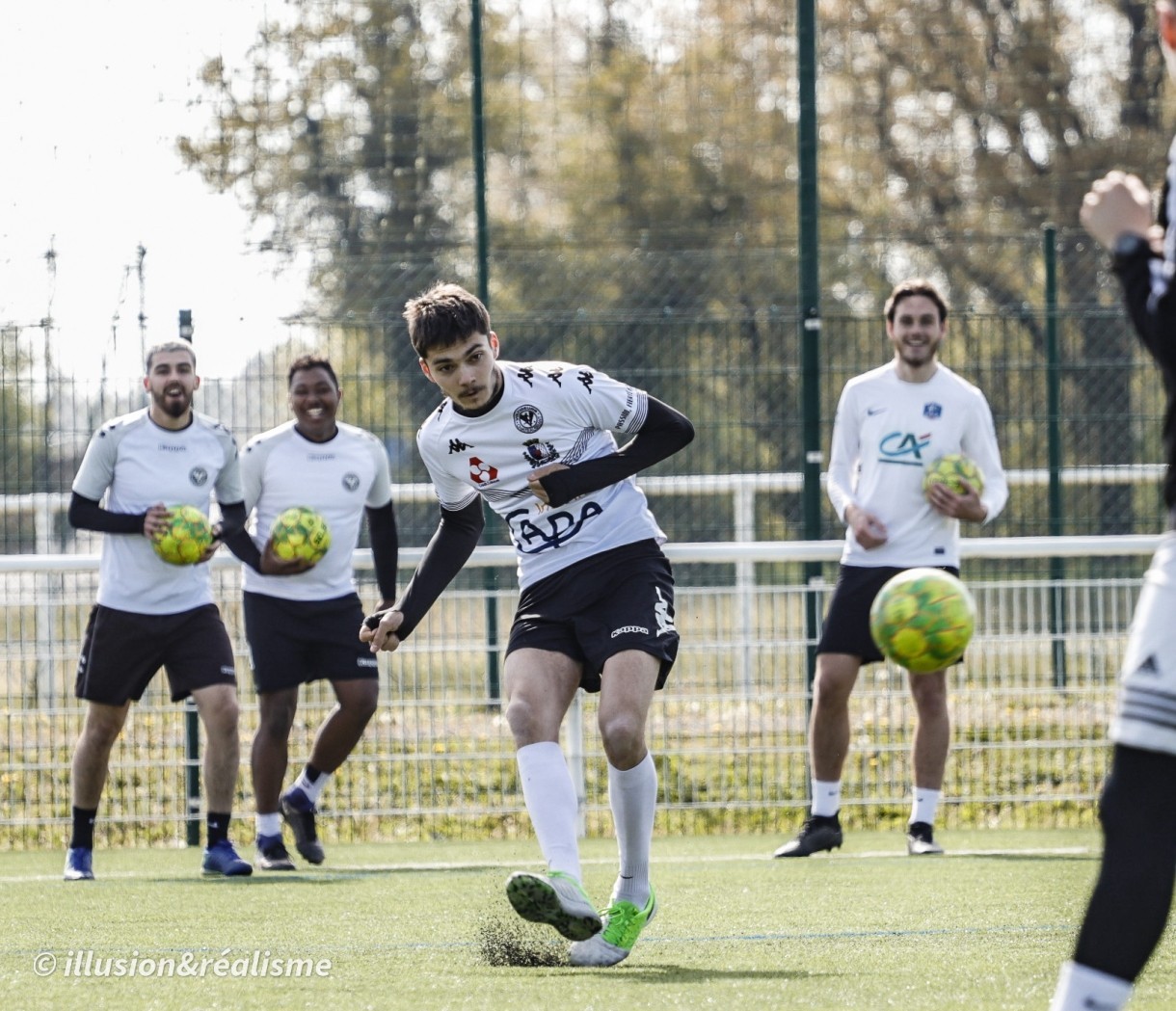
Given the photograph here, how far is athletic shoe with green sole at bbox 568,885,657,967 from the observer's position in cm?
529

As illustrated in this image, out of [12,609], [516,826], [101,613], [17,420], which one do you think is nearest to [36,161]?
[17,420]

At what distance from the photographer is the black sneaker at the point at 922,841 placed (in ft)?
27.4

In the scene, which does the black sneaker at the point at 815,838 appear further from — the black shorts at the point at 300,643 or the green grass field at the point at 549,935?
the black shorts at the point at 300,643

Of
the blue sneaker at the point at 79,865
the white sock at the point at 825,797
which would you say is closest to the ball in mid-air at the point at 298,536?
the blue sneaker at the point at 79,865

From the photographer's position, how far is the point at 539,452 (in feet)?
18.7

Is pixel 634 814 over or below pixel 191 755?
over

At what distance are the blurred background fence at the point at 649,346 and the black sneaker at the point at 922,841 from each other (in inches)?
41.4

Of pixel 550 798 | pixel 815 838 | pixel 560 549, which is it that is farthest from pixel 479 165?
pixel 550 798

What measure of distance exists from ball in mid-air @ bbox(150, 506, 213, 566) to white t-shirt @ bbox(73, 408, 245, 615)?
20 cm

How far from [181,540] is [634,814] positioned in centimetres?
322

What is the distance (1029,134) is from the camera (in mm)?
19219

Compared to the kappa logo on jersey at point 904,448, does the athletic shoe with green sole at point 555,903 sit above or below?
below

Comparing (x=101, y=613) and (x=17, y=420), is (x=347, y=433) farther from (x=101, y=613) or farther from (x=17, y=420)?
(x=17, y=420)

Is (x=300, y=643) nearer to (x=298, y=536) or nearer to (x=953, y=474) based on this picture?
(x=298, y=536)
